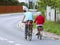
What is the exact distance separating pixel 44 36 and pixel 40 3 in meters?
14.2

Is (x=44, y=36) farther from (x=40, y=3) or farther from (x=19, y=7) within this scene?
(x=19, y=7)

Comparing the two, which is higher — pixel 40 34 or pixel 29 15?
pixel 29 15

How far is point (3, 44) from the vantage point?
1508 cm

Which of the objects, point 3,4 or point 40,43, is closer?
point 40,43

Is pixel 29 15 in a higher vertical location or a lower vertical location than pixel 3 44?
higher

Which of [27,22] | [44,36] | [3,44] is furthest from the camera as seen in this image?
[44,36]

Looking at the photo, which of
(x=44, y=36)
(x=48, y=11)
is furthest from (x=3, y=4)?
(x=44, y=36)

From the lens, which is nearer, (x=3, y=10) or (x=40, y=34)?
(x=40, y=34)

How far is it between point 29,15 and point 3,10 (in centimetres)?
4589

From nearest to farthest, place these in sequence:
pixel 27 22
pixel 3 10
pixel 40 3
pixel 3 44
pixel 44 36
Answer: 1. pixel 3 44
2. pixel 27 22
3. pixel 44 36
4. pixel 40 3
5. pixel 3 10

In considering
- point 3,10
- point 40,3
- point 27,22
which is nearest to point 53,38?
point 27,22

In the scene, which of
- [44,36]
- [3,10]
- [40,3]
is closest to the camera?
[44,36]

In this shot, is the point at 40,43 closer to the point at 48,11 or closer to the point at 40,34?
the point at 40,34

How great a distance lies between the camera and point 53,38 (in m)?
17.7
